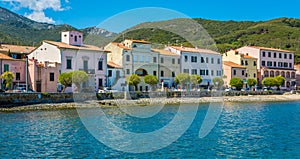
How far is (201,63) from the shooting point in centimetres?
6500

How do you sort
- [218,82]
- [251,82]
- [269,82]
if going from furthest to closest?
Answer: [269,82] < [251,82] < [218,82]

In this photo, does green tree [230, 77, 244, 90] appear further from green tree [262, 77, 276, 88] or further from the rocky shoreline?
green tree [262, 77, 276, 88]

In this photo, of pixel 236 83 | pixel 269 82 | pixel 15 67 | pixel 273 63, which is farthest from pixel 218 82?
pixel 15 67

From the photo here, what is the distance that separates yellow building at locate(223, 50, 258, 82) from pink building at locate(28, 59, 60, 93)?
1544 inches

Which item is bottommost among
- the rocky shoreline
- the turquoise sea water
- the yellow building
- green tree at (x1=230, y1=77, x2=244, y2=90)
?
the turquoise sea water

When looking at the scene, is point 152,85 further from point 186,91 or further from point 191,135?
point 191,135

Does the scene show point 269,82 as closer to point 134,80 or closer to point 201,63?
point 201,63

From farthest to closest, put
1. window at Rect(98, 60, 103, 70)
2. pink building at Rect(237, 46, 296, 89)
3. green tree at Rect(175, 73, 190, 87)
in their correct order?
pink building at Rect(237, 46, 296, 89), green tree at Rect(175, 73, 190, 87), window at Rect(98, 60, 103, 70)

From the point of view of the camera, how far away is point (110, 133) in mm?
23344

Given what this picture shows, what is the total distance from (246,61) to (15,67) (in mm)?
44867

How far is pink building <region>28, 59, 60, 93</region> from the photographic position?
1719 inches

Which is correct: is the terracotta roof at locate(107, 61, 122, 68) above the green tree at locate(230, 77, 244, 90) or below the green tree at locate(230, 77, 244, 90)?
above

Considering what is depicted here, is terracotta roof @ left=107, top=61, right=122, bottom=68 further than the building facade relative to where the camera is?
Yes

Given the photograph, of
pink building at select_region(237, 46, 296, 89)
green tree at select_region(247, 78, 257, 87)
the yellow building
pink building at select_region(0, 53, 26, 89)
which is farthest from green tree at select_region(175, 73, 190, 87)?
pink building at select_region(237, 46, 296, 89)
